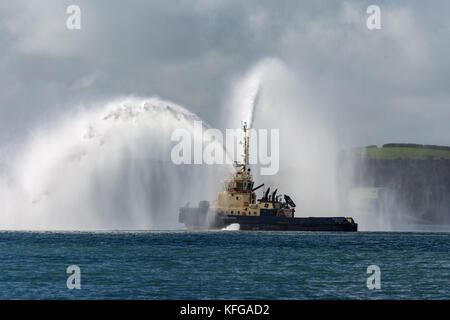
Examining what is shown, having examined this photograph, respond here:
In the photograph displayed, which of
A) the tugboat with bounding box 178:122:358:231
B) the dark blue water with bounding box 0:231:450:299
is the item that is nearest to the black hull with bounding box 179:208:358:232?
the tugboat with bounding box 178:122:358:231

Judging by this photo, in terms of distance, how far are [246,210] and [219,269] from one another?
1867 inches

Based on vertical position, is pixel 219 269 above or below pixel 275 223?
below

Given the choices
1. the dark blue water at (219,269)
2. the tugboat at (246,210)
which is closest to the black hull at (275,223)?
the tugboat at (246,210)

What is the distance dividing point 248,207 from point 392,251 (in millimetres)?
32005

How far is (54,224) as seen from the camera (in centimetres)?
9731

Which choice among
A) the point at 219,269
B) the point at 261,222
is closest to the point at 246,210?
the point at 261,222

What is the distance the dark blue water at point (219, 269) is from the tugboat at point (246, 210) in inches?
795

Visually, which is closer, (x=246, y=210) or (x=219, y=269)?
(x=219, y=269)

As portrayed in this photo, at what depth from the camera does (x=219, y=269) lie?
48.3 meters

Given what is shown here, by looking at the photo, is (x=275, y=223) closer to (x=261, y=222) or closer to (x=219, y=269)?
(x=261, y=222)

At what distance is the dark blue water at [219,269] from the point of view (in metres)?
37.7

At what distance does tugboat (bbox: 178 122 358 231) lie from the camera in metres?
95.1

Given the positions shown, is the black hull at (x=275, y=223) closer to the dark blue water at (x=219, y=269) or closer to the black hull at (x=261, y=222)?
the black hull at (x=261, y=222)
